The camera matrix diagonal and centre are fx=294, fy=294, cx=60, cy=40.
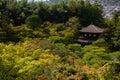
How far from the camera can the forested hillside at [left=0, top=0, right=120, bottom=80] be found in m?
16.3

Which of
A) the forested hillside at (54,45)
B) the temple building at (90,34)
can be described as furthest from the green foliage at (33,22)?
the temple building at (90,34)

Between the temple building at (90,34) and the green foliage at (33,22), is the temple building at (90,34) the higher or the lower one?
the lower one

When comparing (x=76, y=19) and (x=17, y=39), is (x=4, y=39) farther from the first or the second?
(x=76, y=19)

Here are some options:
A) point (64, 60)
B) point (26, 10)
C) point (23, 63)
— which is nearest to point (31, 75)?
point (23, 63)

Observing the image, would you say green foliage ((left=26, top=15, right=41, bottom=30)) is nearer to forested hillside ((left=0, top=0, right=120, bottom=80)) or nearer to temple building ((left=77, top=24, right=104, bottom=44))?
forested hillside ((left=0, top=0, right=120, bottom=80))

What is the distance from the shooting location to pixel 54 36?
37156 millimetres

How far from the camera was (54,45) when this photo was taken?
98.6 feet

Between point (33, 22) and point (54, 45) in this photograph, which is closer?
point (54, 45)

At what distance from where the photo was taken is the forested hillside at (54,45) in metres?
16.3

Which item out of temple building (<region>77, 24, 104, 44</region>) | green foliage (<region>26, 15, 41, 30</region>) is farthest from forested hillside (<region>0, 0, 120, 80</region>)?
temple building (<region>77, 24, 104, 44</region>)

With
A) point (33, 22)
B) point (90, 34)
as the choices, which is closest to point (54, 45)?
point (33, 22)

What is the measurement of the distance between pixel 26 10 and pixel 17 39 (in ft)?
45.0

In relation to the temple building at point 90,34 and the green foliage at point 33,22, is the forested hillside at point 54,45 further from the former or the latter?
the temple building at point 90,34

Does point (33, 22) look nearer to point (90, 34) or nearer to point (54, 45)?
point (90, 34)
